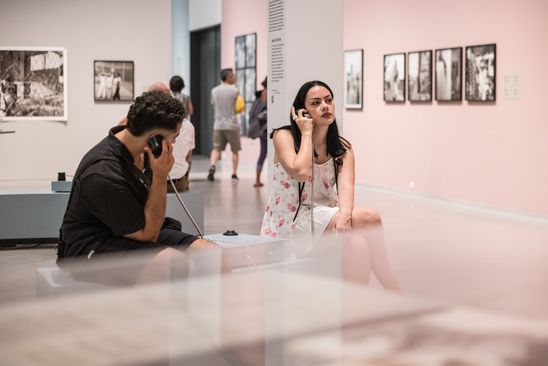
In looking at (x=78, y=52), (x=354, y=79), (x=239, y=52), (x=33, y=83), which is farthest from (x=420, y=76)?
(x=239, y=52)

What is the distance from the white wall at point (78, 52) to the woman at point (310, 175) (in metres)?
8.08

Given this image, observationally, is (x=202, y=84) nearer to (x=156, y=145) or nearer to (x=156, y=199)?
(x=156, y=145)

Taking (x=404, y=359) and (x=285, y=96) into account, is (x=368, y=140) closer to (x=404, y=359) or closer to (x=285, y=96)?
(x=285, y=96)

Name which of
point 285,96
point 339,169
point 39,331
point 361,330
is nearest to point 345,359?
point 361,330

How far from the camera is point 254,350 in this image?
140 centimetres

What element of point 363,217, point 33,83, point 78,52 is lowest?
point 363,217

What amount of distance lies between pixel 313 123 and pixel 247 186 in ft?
39.3

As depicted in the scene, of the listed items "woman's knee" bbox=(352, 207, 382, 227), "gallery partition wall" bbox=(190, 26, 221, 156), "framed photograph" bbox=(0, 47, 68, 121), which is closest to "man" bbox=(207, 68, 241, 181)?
"framed photograph" bbox=(0, 47, 68, 121)

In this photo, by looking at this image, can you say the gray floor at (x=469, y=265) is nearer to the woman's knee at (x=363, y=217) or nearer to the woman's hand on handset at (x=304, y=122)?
the woman's knee at (x=363, y=217)

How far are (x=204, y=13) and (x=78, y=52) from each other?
14029 mm

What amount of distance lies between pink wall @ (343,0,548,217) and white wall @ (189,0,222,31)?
8293 millimetres

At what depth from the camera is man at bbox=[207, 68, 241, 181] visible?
19.9 m

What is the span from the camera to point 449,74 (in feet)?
50.9

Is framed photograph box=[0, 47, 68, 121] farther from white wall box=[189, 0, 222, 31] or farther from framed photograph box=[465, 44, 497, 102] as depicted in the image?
white wall box=[189, 0, 222, 31]
